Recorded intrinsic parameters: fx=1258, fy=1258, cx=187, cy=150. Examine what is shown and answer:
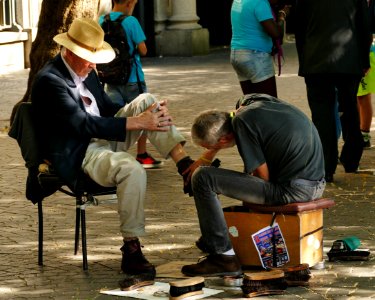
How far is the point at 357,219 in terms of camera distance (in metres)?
9.00

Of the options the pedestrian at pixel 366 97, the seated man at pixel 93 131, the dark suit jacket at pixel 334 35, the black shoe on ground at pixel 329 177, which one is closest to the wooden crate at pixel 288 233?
the seated man at pixel 93 131

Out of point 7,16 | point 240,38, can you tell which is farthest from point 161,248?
point 7,16

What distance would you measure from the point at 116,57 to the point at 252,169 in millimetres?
4378

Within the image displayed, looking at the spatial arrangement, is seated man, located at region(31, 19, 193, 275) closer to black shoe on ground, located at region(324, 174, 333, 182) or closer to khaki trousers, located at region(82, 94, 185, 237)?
khaki trousers, located at region(82, 94, 185, 237)

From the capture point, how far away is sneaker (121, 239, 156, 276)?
7.37 meters

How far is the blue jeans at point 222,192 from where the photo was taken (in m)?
7.34

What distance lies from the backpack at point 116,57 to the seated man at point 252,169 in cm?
409

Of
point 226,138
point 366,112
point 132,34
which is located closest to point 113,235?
point 226,138

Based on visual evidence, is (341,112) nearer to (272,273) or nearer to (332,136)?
(332,136)

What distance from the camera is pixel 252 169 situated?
23.7 ft

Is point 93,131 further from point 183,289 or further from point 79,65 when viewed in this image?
point 183,289

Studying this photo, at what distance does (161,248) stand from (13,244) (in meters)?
0.99

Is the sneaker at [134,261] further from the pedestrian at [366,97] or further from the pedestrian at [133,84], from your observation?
the pedestrian at [366,97]

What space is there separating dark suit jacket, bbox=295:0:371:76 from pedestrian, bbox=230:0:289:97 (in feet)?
2.13
